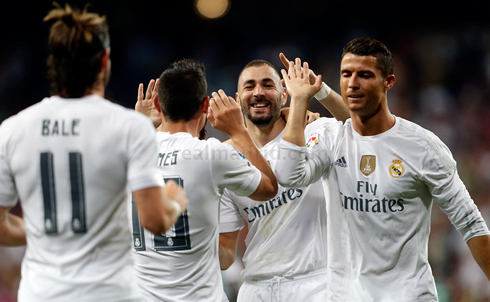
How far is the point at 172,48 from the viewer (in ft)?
41.9

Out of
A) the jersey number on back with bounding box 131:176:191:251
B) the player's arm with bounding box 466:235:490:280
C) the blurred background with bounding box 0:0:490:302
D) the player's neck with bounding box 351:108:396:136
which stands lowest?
the player's arm with bounding box 466:235:490:280

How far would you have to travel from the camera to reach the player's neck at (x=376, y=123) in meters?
4.09

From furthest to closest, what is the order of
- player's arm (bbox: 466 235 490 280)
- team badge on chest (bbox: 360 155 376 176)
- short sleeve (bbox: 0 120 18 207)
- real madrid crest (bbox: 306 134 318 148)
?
real madrid crest (bbox: 306 134 318 148) → team badge on chest (bbox: 360 155 376 176) → player's arm (bbox: 466 235 490 280) → short sleeve (bbox: 0 120 18 207)

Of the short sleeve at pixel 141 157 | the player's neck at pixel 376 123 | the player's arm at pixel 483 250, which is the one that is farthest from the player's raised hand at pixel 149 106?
the player's arm at pixel 483 250

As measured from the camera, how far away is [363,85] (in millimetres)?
4004

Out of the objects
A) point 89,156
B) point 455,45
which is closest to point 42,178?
point 89,156

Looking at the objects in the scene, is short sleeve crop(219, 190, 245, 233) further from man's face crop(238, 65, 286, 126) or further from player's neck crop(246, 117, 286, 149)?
man's face crop(238, 65, 286, 126)

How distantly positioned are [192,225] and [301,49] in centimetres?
938

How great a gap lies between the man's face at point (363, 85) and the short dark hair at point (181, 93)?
113 centimetres

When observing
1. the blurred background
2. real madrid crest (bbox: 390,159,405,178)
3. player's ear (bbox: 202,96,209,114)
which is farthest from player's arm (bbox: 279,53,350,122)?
the blurred background

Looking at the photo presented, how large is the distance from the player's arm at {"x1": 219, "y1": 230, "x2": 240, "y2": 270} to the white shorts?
39 cm

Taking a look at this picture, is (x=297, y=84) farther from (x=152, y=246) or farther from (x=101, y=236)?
(x=101, y=236)

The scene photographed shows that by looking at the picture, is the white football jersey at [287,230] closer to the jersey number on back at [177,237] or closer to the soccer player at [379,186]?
the soccer player at [379,186]

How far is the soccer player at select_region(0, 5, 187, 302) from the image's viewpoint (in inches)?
98.9
